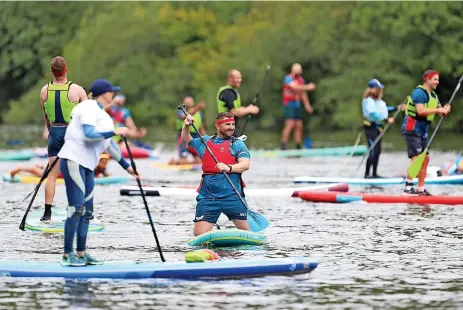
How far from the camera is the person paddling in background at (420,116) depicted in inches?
801

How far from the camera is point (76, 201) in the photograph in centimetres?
1278

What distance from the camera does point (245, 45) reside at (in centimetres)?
5709

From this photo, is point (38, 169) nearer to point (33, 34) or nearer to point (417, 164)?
point (417, 164)

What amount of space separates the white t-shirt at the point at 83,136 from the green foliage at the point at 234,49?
3373 cm

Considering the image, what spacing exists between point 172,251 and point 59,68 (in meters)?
2.45

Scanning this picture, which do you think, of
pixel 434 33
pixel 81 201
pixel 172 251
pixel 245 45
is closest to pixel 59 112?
pixel 172 251

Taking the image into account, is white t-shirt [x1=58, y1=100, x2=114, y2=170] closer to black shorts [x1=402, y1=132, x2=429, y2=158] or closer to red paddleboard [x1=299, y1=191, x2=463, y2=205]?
red paddleboard [x1=299, y1=191, x2=463, y2=205]

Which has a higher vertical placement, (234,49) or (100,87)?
(234,49)

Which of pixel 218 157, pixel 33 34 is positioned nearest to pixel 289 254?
pixel 218 157

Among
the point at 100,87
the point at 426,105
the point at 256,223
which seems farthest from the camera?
the point at 426,105

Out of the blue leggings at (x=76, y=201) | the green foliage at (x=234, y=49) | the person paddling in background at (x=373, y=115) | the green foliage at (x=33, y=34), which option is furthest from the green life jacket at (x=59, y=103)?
the green foliage at (x=33, y=34)

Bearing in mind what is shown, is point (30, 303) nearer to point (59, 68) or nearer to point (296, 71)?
point (59, 68)

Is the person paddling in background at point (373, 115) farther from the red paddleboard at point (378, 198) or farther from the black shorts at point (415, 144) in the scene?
the red paddleboard at point (378, 198)

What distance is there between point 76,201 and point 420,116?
8762 mm
